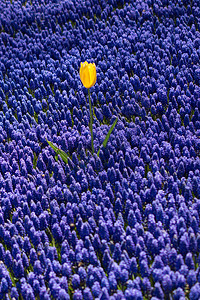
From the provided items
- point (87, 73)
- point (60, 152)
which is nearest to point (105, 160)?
point (60, 152)

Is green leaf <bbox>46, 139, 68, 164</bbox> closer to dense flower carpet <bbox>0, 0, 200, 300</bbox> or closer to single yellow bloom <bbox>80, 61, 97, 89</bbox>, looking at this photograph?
dense flower carpet <bbox>0, 0, 200, 300</bbox>

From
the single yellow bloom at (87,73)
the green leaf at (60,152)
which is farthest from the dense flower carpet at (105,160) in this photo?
the single yellow bloom at (87,73)

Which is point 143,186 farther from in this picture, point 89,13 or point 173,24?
point 89,13

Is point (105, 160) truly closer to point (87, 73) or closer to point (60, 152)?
point (60, 152)

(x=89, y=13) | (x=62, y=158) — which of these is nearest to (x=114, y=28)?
(x=89, y=13)

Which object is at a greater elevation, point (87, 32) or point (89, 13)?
point (89, 13)

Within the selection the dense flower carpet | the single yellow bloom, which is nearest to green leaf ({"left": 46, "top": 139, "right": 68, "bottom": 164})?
the dense flower carpet

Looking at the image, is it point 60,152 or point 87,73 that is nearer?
point 87,73

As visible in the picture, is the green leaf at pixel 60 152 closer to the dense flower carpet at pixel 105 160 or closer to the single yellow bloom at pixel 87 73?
the dense flower carpet at pixel 105 160
